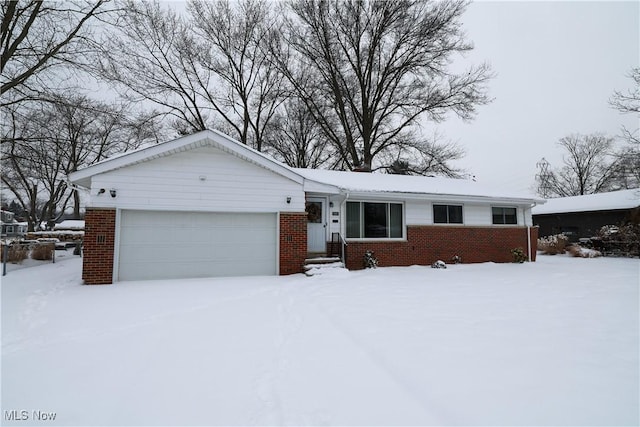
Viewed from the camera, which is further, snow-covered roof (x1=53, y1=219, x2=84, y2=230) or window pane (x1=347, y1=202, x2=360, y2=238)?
snow-covered roof (x1=53, y1=219, x2=84, y2=230)

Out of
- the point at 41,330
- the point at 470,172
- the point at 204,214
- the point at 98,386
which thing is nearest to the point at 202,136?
the point at 204,214

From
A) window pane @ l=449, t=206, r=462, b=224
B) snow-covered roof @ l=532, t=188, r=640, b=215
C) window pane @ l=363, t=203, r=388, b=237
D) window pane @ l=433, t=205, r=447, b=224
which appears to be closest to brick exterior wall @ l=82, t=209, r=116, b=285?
window pane @ l=363, t=203, r=388, b=237

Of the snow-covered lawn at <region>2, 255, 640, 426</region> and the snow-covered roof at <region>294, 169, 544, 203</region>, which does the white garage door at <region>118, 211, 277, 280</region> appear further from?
the snow-covered roof at <region>294, 169, 544, 203</region>

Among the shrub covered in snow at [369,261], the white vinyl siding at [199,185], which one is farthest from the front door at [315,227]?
the shrub covered in snow at [369,261]

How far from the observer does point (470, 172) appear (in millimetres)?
21016

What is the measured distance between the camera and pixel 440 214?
12641 mm

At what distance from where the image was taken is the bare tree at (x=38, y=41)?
403 inches

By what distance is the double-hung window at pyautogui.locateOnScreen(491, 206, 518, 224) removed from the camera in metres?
13.7

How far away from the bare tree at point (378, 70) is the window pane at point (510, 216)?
8.01 metres

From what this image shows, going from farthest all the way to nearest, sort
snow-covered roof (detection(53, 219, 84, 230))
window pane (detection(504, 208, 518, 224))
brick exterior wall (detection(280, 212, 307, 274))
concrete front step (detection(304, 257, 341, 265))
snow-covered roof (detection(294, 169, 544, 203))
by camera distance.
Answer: snow-covered roof (detection(53, 219, 84, 230)), window pane (detection(504, 208, 518, 224)), snow-covered roof (detection(294, 169, 544, 203)), concrete front step (detection(304, 257, 341, 265)), brick exterior wall (detection(280, 212, 307, 274))

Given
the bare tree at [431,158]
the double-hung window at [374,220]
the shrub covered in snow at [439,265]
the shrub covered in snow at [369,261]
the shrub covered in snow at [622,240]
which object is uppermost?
the bare tree at [431,158]

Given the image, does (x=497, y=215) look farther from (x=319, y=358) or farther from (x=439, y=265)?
(x=319, y=358)

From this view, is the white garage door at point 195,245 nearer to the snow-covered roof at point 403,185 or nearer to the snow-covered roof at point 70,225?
the snow-covered roof at point 403,185

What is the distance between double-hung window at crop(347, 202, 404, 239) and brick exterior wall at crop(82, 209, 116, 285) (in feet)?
24.4
